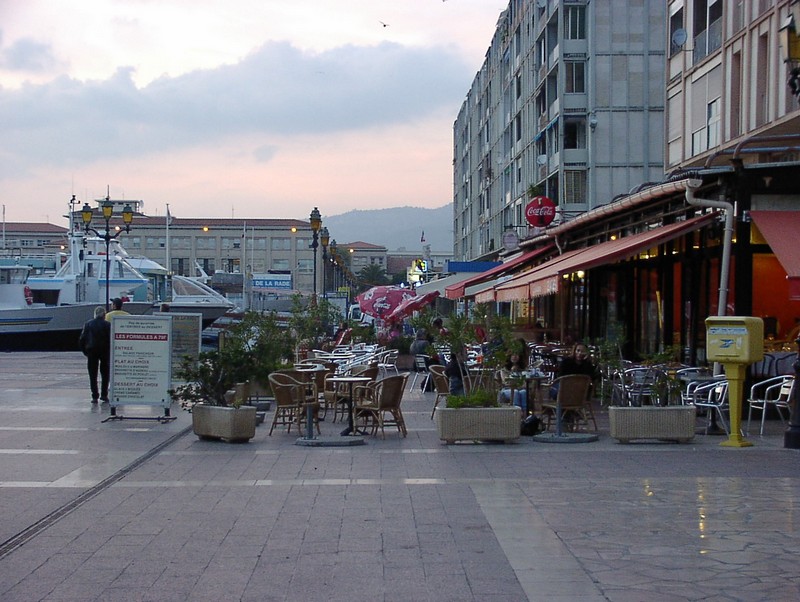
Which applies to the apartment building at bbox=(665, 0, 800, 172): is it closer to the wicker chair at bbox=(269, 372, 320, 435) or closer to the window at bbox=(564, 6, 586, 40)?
the wicker chair at bbox=(269, 372, 320, 435)

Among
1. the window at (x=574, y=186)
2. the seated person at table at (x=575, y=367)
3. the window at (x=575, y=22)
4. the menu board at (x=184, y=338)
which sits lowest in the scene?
the seated person at table at (x=575, y=367)

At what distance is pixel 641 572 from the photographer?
20.9ft

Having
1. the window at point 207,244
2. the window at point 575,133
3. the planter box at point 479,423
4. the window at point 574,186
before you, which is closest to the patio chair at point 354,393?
the planter box at point 479,423

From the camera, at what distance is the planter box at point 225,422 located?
12.6m

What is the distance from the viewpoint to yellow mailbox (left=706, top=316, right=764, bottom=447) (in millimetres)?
11773

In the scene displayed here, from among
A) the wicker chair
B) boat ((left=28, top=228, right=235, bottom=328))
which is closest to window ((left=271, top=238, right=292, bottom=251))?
boat ((left=28, top=228, right=235, bottom=328))

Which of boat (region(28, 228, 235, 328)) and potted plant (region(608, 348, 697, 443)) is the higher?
boat (region(28, 228, 235, 328))

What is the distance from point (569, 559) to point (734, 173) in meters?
10.1

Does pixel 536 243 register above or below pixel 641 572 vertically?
above

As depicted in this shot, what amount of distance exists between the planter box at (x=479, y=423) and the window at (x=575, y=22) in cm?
3505

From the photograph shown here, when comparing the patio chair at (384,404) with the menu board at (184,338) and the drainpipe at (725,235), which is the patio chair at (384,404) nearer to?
the menu board at (184,338)

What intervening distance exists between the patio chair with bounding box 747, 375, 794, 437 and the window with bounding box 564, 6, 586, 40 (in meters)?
31.9

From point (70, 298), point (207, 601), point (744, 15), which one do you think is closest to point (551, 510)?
point (207, 601)

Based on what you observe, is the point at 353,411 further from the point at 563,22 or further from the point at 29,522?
the point at 563,22
